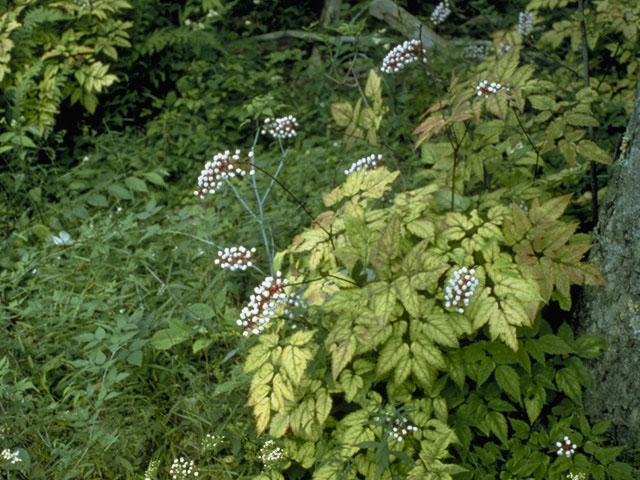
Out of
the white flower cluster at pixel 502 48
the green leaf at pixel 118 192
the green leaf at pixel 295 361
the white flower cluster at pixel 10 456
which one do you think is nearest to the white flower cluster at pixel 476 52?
the white flower cluster at pixel 502 48

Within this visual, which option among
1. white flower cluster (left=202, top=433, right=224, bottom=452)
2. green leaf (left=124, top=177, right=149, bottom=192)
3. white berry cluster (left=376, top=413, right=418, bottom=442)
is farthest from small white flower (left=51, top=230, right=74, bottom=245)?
white berry cluster (left=376, top=413, right=418, bottom=442)

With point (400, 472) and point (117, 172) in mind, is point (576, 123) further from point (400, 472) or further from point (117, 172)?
point (117, 172)

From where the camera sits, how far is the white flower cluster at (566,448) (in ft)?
7.67

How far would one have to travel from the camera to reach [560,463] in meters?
2.35

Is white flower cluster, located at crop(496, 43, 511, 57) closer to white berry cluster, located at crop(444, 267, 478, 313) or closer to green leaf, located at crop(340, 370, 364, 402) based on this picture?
white berry cluster, located at crop(444, 267, 478, 313)

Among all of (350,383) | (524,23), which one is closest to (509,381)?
(350,383)

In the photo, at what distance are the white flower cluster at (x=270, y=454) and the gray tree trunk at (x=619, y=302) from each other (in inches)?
45.4

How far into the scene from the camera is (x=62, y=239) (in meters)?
3.72

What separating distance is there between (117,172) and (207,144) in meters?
0.62

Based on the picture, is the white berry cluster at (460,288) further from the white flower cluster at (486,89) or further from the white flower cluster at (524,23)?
the white flower cluster at (524,23)

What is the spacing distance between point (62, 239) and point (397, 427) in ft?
7.44

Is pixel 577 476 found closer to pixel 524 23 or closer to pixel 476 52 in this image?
pixel 524 23

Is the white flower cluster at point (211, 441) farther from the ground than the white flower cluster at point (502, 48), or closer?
closer

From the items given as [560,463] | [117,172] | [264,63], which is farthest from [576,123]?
[264,63]
